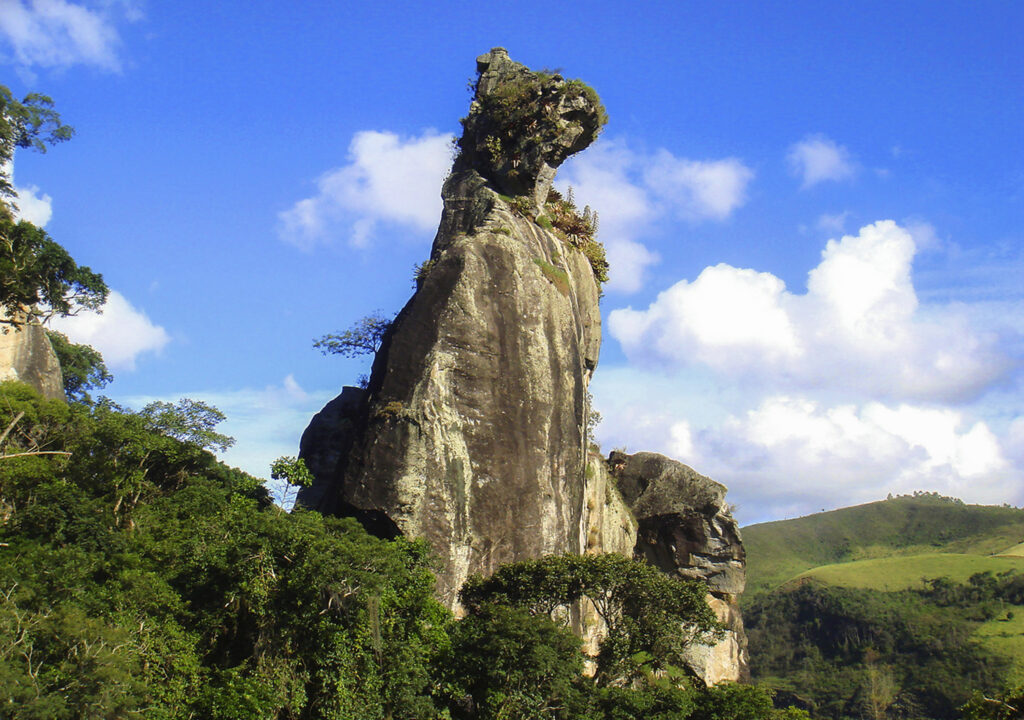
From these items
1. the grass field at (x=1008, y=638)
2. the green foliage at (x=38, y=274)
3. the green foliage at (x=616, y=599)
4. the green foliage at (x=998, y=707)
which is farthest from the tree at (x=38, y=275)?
the grass field at (x=1008, y=638)

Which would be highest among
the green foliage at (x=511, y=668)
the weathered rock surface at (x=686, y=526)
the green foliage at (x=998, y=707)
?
the weathered rock surface at (x=686, y=526)

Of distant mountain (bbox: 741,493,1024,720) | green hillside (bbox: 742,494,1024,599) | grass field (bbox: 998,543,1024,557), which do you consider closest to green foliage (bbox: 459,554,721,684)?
distant mountain (bbox: 741,493,1024,720)

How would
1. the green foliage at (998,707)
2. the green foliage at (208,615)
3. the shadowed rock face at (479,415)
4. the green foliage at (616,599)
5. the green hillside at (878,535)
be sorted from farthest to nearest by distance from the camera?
the green hillside at (878,535) < the shadowed rock face at (479,415) < the green foliage at (616,599) < the green foliage at (998,707) < the green foliage at (208,615)

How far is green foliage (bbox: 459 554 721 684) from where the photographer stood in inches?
875

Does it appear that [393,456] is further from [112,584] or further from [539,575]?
[112,584]

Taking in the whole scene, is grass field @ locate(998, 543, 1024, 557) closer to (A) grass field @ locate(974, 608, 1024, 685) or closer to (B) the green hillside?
(B) the green hillside

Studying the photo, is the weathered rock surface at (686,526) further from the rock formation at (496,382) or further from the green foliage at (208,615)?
the green foliage at (208,615)

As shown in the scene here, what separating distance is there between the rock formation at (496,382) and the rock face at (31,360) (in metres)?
8.48

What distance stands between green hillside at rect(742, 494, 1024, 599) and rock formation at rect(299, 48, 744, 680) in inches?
4407

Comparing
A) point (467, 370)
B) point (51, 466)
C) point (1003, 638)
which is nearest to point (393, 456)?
point (467, 370)

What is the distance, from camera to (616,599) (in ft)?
75.5

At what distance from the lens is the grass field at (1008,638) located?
7862 centimetres

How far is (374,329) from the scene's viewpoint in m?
37.3

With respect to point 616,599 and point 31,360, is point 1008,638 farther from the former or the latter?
point 31,360
